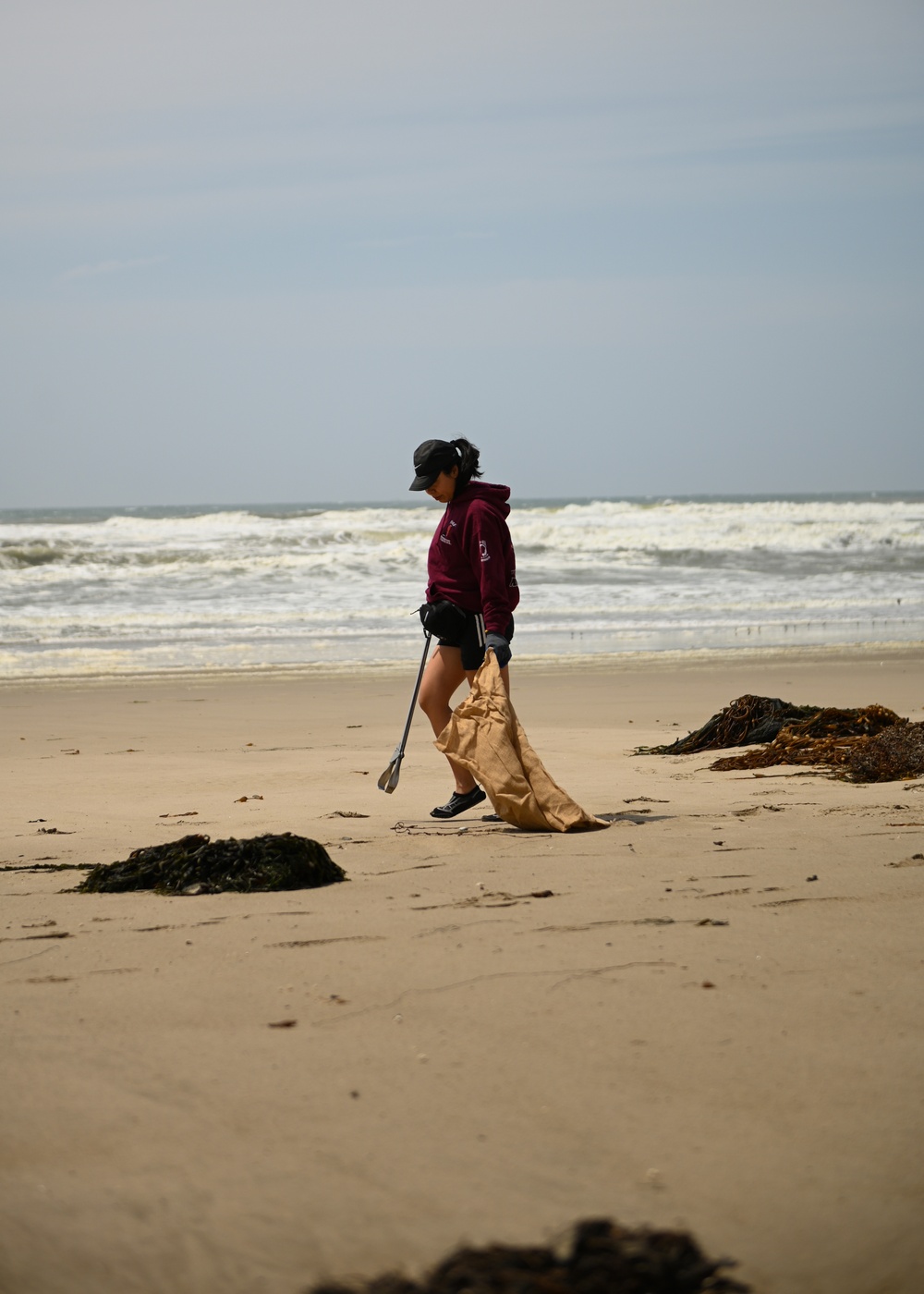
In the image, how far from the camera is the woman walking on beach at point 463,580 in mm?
5035

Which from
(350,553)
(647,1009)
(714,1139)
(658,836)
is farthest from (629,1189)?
(350,553)

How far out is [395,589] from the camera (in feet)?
77.0

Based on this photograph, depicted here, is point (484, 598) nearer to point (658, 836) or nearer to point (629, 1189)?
point (658, 836)

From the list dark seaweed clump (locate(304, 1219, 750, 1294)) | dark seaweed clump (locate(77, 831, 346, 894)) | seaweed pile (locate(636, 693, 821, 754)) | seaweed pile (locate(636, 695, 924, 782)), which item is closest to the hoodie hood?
dark seaweed clump (locate(77, 831, 346, 894))

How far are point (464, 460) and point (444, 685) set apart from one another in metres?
1.02

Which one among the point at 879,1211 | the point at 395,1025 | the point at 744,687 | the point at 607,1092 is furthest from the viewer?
the point at 744,687

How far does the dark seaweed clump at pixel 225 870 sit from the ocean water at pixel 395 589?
28.9 ft

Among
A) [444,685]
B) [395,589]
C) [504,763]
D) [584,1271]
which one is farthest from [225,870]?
[395,589]

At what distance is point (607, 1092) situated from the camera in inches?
92.7

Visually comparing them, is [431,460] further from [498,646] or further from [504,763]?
[504,763]

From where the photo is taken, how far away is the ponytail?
5188mm

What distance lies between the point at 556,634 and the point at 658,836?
11236 millimetres

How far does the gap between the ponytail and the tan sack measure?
0.83 meters

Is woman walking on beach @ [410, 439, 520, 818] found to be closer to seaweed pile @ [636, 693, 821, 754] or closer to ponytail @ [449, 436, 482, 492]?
ponytail @ [449, 436, 482, 492]
